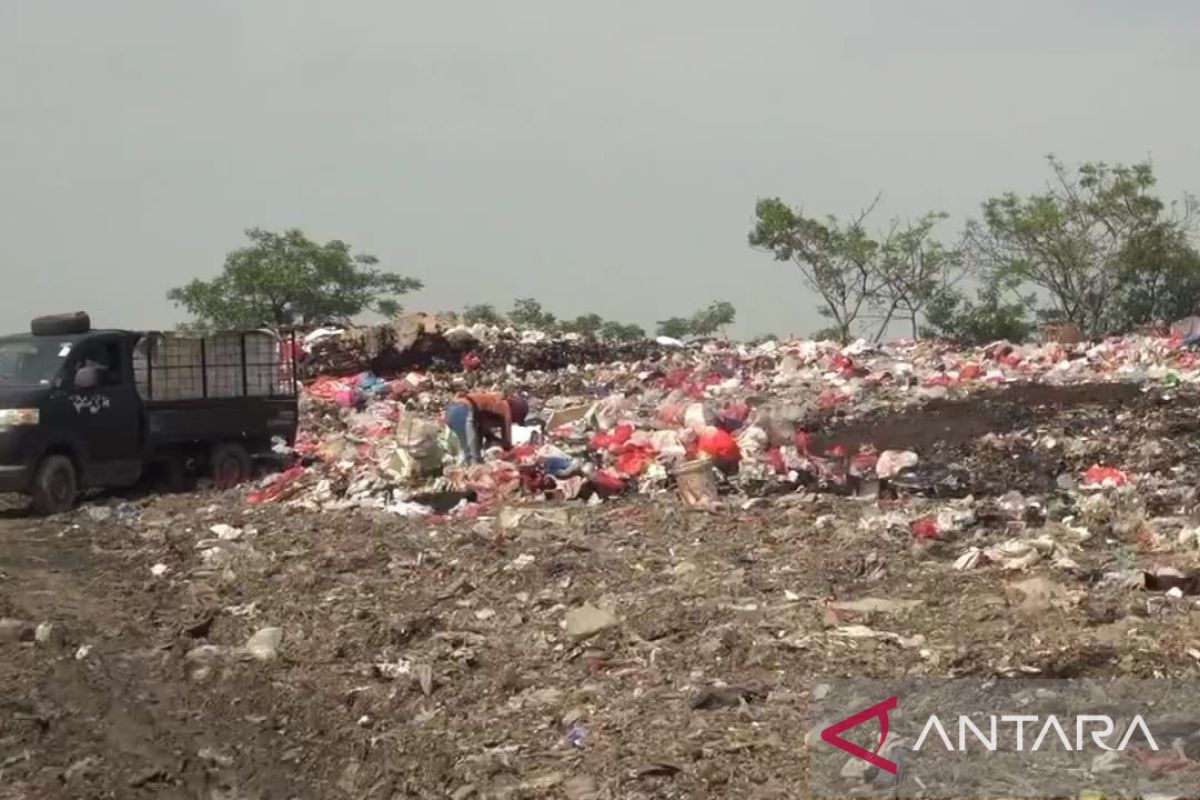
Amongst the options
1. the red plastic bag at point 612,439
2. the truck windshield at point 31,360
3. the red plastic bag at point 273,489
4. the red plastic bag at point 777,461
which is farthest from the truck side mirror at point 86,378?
the red plastic bag at point 777,461

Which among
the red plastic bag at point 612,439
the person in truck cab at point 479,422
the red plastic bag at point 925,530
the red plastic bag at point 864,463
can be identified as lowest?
the red plastic bag at point 925,530

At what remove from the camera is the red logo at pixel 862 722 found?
5.34m

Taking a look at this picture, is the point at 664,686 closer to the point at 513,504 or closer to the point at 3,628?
the point at 3,628

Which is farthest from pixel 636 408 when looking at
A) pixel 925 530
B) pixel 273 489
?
pixel 925 530

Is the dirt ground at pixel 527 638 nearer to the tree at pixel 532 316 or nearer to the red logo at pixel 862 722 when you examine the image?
the red logo at pixel 862 722

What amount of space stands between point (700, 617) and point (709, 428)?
5789mm

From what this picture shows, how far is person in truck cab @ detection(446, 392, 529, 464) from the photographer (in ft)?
41.1

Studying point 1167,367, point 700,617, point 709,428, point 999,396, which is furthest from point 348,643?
point 1167,367

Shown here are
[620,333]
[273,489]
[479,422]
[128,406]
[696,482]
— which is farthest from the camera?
[620,333]

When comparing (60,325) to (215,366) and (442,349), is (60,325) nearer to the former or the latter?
(215,366)

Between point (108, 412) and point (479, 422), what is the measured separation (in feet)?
11.1

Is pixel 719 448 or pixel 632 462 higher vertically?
pixel 719 448

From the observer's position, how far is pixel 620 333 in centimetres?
3684

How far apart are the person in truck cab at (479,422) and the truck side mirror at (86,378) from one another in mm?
3061
